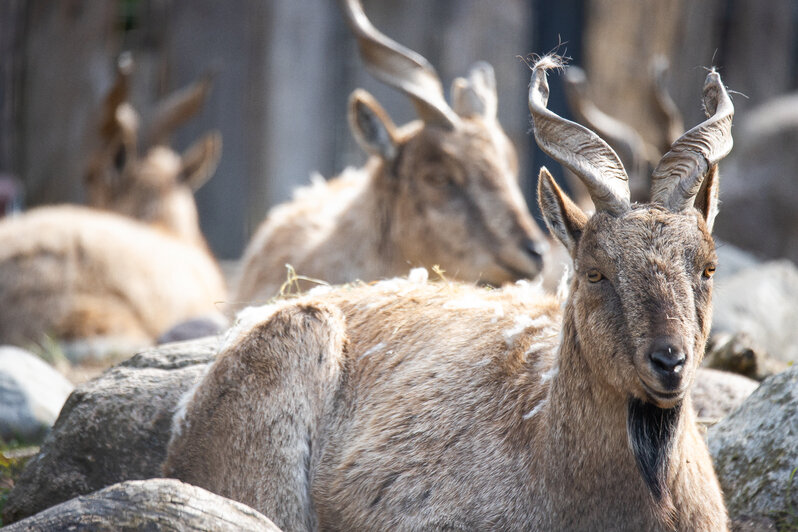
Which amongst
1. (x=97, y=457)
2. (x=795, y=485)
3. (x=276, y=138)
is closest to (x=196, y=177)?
(x=276, y=138)

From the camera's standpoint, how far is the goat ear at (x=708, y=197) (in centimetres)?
386

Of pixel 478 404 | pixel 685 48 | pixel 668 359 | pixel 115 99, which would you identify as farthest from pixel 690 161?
pixel 685 48

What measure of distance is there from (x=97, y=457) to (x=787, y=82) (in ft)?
41.4

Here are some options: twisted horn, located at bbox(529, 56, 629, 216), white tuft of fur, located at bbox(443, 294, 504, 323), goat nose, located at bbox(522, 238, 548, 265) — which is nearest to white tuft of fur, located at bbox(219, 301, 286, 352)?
white tuft of fur, located at bbox(443, 294, 504, 323)

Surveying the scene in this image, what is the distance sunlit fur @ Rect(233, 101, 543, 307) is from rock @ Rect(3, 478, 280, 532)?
3.63m

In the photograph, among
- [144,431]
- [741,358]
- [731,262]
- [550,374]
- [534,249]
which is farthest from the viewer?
[731,262]

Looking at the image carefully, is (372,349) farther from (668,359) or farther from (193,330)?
Result: (193,330)

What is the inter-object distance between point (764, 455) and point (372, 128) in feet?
12.5

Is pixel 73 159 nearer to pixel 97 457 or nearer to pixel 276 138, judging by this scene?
pixel 276 138

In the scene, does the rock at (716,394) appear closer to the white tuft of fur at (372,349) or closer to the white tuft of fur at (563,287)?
the white tuft of fur at (563,287)

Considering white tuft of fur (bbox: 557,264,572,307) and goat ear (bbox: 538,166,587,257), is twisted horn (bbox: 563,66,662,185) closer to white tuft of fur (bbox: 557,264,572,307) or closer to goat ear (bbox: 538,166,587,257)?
white tuft of fur (bbox: 557,264,572,307)

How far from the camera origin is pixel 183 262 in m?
9.40

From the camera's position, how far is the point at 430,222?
23.3ft

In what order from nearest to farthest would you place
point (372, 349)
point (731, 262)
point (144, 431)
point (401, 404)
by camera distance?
point (401, 404)
point (372, 349)
point (144, 431)
point (731, 262)
